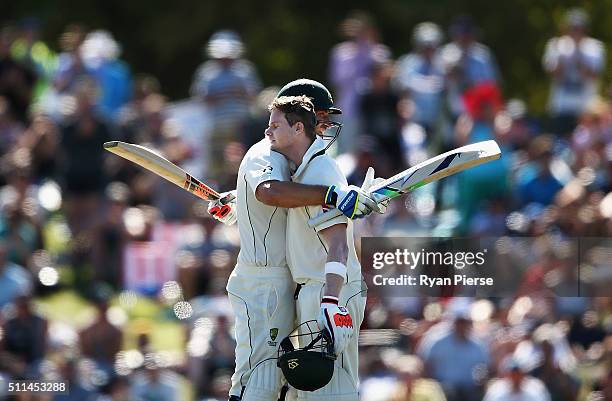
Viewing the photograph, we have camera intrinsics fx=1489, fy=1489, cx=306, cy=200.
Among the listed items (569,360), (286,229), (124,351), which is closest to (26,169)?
(124,351)

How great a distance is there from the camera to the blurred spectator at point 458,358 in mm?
12477

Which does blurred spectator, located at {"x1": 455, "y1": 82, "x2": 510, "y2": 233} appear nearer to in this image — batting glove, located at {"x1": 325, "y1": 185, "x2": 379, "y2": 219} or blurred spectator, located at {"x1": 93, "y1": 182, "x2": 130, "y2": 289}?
blurred spectator, located at {"x1": 93, "y1": 182, "x2": 130, "y2": 289}

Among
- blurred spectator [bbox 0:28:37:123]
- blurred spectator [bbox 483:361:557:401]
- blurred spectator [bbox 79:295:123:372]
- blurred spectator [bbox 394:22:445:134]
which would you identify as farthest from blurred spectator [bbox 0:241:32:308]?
blurred spectator [bbox 394:22:445:134]

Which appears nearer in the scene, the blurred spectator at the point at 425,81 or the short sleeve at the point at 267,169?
the short sleeve at the point at 267,169

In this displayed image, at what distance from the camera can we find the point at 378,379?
41.0 feet

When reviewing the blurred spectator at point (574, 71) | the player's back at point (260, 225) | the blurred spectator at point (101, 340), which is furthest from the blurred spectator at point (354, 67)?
the player's back at point (260, 225)

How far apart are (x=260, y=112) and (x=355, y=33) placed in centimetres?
155

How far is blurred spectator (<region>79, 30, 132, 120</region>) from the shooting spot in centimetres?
1634

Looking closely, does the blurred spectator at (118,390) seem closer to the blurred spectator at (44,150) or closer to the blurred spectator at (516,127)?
the blurred spectator at (44,150)

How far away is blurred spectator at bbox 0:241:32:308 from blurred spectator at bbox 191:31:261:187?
7.73 ft

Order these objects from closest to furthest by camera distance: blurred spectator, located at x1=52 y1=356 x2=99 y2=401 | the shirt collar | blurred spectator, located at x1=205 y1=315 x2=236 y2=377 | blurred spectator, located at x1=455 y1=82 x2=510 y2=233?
the shirt collar < blurred spectator, located at x1=52 y1=356 x2=99 y2=401 < blurred spectator, located at x1=205 y1=315 x2=236 y2=377 < blurred spectator, located at x1=455 y1=82 x2=510 y2=233

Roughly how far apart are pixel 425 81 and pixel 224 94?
7.11 feet

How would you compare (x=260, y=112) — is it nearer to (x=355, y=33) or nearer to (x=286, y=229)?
(x=355, y=33)

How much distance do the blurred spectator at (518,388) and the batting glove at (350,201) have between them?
4624mm
